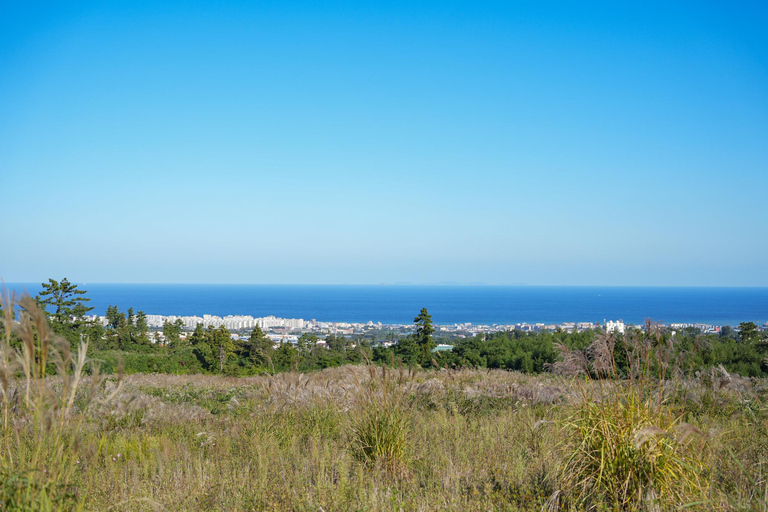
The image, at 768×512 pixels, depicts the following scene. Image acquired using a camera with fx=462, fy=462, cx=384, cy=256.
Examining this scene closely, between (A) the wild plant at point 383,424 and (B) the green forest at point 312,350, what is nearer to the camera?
(A) the wild plant at point 383,424

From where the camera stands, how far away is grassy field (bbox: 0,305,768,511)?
2.19 meters

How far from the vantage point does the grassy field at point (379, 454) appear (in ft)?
7.18

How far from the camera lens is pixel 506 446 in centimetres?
474

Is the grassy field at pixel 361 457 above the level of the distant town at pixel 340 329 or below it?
above

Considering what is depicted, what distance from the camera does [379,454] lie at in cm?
421

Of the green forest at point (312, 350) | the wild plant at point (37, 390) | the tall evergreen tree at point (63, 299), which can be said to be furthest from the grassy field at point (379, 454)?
the tall evergreen tree at point (63, 299)

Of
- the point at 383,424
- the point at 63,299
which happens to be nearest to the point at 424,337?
the point at 383,424

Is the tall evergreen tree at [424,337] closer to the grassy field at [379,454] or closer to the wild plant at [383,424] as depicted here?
the grassy field at [379,454]

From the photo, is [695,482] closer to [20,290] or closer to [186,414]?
[20,290]

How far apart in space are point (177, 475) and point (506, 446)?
3.12 m

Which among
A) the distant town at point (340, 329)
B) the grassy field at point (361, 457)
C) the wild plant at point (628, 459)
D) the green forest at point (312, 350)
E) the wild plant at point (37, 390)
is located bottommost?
the distant town at point (340, 329)

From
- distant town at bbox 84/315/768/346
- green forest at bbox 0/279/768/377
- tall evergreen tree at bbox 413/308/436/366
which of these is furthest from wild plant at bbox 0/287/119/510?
tall evergreen tree at bbox 413/308/436/366

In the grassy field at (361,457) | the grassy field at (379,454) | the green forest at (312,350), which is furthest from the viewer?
the green forest at (312,350)

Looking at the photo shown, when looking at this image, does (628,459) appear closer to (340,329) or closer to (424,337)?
(424,337)
